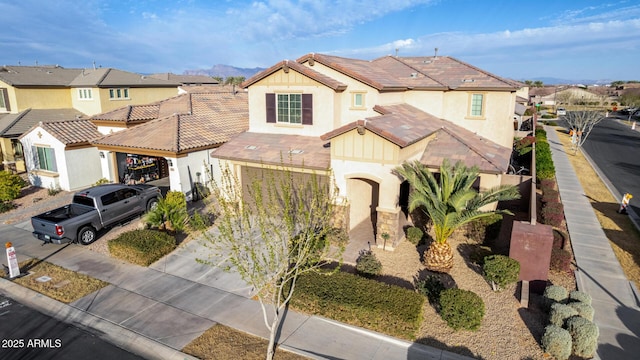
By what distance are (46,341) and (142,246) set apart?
4.48 m

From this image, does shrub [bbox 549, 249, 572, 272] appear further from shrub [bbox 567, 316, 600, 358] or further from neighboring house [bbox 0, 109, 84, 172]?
neighboring house [bbox 0, 109, 84, 172]

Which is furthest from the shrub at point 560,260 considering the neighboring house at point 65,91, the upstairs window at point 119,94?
the upstairs window at point 119,94

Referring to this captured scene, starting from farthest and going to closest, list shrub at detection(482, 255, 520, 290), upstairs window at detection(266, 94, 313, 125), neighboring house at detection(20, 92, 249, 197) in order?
neighboring house at detection(20, 92, 249, 197), upstairs window at detection(266, 94, 313, 125), shrub at detection(482, 255, 520, 290)

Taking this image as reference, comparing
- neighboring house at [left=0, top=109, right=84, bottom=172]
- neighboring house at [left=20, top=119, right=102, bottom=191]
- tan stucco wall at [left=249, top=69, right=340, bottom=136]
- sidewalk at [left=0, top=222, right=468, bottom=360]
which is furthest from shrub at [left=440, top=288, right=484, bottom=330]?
neighboring house at [left=0, top=109, right=84, bottom=172]

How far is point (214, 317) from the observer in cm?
1098

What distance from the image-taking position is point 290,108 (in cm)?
1966

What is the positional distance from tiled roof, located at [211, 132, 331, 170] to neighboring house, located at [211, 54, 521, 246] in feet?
0.16

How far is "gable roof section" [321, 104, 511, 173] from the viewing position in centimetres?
1450

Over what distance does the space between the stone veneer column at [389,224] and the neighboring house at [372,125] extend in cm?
4

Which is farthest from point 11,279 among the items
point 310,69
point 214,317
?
point 310,69

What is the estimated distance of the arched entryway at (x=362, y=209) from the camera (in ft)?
53.1

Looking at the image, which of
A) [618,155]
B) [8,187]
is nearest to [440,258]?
[8,187]

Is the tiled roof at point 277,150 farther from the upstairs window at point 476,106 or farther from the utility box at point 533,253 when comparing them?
the upstairs window at point 476,106

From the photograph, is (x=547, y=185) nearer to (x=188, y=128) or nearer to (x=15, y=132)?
(x=188, y=128)
